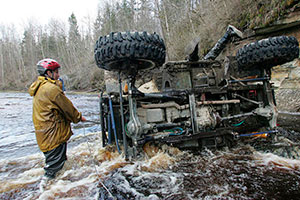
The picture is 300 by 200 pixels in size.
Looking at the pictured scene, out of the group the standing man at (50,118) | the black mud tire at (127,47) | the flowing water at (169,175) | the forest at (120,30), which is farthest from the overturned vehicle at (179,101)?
the forest at (120,30)

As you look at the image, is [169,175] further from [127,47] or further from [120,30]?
[120,30]

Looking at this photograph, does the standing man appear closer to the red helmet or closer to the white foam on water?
the red helmet

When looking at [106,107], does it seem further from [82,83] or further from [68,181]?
Answer: [82,83]

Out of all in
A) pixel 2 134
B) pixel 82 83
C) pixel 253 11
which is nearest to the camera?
pixel 2 134

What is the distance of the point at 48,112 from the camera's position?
244 cm

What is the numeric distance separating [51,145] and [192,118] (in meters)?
2.18

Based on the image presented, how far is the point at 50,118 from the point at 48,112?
9 centimetres

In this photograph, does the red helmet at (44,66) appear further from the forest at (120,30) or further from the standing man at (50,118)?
the forest at (120,30)

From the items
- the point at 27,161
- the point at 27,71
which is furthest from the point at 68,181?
the point at 27,71

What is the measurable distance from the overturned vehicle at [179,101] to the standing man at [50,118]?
680 mm

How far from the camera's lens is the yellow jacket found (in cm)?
242

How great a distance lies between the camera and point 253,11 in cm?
870

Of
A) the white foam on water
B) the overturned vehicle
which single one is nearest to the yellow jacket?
the overturned vehicle

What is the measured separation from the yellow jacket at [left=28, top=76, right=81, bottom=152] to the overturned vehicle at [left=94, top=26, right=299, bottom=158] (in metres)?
0.71
